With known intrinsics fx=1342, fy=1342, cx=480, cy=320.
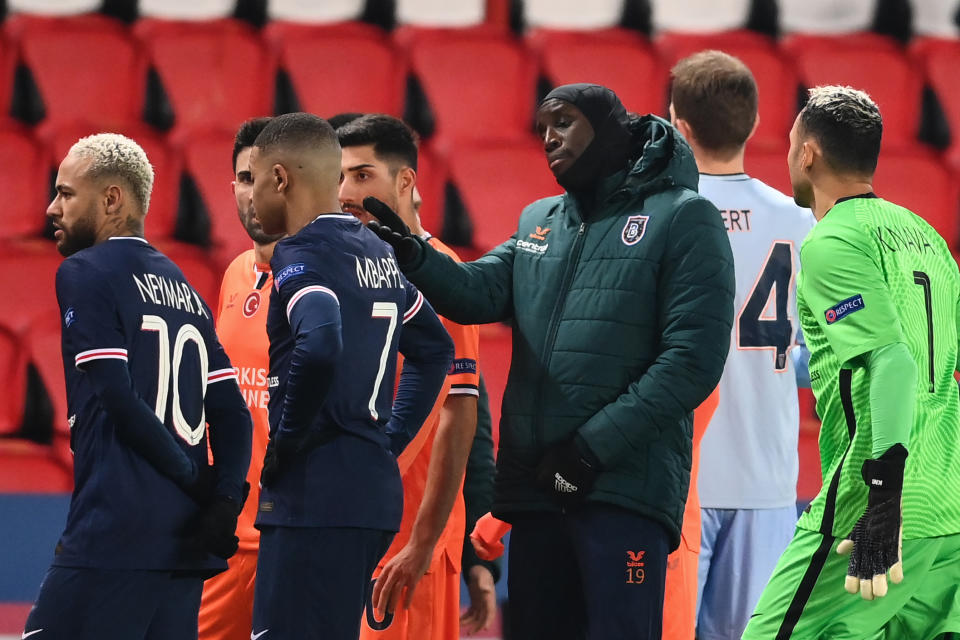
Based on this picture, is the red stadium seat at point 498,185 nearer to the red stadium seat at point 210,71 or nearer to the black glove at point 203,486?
the red stadium seat at point 210,71

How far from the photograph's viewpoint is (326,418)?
2725mm

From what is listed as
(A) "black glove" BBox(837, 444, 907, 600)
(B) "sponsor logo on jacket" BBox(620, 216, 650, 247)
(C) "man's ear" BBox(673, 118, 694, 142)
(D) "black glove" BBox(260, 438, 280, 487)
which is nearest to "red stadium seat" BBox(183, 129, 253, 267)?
(C) "man's ear" BBox(673, 118, 694, 142)

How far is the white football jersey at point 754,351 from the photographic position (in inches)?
146

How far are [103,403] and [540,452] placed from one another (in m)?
0.89

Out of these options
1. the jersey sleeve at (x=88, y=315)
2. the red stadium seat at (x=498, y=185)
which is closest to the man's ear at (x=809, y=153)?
the jersey sleeve at (x=88, y=315)

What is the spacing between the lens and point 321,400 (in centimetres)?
265

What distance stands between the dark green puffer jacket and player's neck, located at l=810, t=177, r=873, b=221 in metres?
0.31

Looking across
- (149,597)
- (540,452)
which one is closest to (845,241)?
(540,452)

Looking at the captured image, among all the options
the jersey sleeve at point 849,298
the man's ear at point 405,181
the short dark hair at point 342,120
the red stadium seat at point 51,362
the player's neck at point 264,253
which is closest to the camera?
the jersey sleeve at point 849,298

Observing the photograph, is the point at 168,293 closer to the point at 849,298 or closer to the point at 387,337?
the point at 387,337

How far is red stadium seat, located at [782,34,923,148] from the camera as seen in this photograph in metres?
6.42

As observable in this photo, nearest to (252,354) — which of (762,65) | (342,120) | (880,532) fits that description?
(342,120)

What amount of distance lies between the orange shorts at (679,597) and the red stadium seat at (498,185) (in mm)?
2721

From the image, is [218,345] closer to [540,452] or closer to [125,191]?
[125,191]
